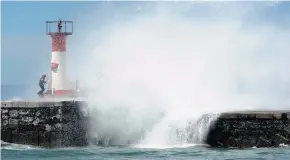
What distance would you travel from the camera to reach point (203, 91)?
19109mm

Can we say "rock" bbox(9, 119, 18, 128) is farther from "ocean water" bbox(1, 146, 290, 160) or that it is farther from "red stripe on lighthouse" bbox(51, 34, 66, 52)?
"red stripe on lighthouse" bbox(51, 34, 66, 52)

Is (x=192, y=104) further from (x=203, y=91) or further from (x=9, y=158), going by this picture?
(x=9, y=158)

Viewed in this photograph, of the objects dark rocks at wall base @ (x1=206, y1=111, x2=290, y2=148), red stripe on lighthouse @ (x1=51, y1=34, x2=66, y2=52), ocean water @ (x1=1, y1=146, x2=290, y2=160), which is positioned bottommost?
ocean water @ (x1=1, y1=146, x2=290, y2=160)

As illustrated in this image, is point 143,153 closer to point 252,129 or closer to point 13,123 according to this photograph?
point 252,129

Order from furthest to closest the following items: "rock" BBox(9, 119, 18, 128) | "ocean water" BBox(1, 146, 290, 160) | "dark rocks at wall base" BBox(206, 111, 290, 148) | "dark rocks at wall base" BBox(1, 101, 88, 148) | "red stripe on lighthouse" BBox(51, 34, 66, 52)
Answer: "red stripe on lighthouse" BBox(51, 34, 66, 52) → "rock" BBox(9, 119, 18, 128) → "dark rocks at wall base" BBox(1, 101, 88, 148) → "dark rocks at wall base" BBox(206, 111, 290, 148) → "ocean water" BBox(1, 146, 290, 160)

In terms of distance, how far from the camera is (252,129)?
52.0ft

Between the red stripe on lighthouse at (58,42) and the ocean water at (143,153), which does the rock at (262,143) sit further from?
the red stripe on lighthouse at (58,42)

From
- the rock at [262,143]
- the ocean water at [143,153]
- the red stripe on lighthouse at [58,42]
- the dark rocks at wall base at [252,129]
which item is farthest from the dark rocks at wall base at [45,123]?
the rock at [262,143]

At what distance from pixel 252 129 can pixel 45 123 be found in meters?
4.54

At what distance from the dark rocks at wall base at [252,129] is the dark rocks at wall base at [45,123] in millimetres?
2958

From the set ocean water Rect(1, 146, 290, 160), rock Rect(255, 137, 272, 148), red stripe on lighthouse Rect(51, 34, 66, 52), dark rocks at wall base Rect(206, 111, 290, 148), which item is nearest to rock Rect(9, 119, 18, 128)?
ocean water Rect(1, 146, 290, 160)

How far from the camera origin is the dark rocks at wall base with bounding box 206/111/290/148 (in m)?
15.7

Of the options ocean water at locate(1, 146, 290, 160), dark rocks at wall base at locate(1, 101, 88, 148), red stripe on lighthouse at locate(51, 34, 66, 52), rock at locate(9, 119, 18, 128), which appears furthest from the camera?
red stripe on lighthouse at locate(51, 34, 66, 52)

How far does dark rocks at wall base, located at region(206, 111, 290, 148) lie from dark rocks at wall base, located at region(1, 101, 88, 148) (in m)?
2.96
